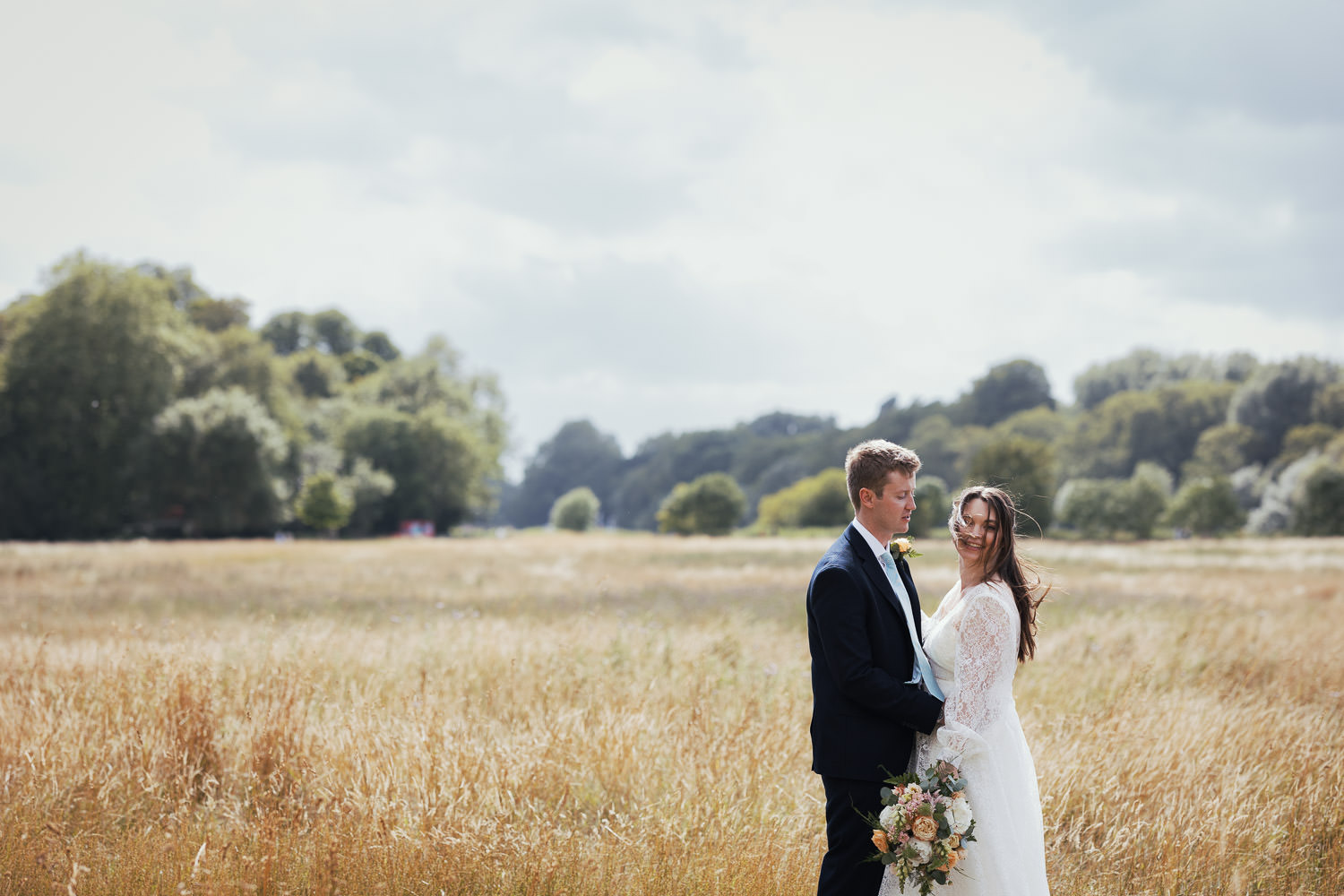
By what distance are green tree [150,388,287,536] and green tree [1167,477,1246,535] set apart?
2730 inches

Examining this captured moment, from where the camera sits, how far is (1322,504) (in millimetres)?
56375

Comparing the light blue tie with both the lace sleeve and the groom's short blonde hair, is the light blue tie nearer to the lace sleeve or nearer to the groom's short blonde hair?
the lace sleeve

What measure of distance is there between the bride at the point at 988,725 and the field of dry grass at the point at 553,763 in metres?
1.08

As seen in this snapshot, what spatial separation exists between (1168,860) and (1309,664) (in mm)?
6217

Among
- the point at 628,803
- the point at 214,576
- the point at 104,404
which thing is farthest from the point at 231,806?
the point at 104,404

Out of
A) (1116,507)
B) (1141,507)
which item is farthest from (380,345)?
(1141,507)

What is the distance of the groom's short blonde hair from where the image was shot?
136 inches

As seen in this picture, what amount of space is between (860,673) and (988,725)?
566mm

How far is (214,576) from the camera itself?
2166 cm

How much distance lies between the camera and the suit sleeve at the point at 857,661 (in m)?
3.25

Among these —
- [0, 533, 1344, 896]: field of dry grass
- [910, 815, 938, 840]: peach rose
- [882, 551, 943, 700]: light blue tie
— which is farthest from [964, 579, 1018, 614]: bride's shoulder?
[0, 533, 1344, 896]: field of dry grass

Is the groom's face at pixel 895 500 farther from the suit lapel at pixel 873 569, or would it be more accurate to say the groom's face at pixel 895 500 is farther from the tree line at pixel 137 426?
the tree line at pixel 137 426

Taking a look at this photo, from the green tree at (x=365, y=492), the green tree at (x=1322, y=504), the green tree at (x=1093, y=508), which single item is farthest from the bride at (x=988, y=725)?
the green tree at (x=1093, y=508)

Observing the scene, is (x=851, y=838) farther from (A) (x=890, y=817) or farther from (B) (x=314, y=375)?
(B) (x=314, y=375)
